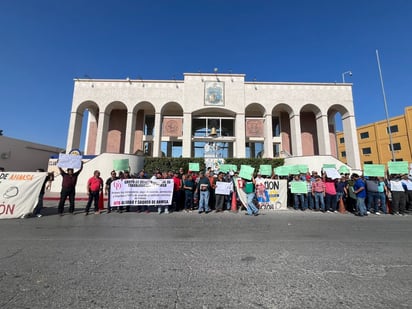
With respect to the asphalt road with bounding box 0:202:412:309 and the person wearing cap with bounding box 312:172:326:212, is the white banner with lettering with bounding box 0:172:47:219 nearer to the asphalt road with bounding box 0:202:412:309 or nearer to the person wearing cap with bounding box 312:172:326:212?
the asphalt road with bounding box 0:202:412:309

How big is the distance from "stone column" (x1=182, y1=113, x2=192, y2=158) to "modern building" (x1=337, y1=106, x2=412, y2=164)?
1172 inches

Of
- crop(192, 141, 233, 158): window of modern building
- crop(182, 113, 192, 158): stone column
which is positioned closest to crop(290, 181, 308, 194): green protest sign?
crop(182, 113, 192, 158): stone column

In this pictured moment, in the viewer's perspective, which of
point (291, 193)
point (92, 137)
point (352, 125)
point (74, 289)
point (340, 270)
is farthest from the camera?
point (92, 137)

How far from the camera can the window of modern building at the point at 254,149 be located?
74.0 ft

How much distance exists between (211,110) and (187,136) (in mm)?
4284

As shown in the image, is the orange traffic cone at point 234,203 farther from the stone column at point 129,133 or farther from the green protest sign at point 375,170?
the stone column at point 129,133

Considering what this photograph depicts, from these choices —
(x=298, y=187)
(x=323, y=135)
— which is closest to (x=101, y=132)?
(x=298, y=187)

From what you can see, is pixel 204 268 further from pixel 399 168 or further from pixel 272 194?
pixel 399 168

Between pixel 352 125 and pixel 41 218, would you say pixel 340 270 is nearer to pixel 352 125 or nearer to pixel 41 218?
pixel 41 218

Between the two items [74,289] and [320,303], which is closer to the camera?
[320,303]

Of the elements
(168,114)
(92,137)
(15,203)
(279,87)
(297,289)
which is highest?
(279,87)

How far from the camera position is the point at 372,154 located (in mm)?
40375

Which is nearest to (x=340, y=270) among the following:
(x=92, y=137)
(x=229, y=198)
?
(x=229, y=198)

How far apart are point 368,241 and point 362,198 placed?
4435mm
